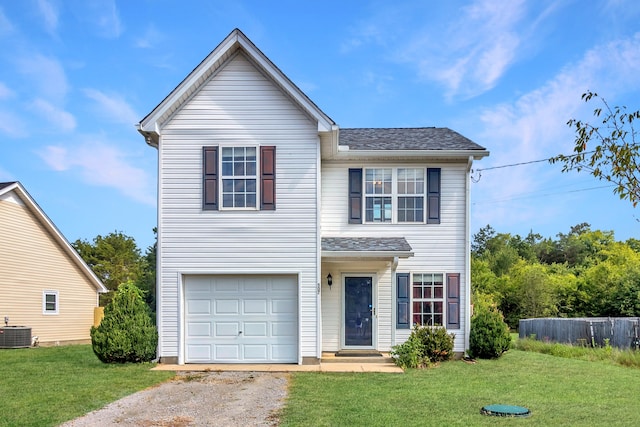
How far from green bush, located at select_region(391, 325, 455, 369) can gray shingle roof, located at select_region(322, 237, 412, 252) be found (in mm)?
2161

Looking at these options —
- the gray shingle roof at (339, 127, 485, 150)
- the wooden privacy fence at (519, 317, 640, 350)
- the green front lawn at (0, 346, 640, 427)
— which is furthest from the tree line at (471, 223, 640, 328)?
the green front lawn at (0, 346, 640, 427)

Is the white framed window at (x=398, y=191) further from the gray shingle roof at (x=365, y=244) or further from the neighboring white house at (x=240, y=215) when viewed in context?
the neighboring white house at (x=240, y=215)

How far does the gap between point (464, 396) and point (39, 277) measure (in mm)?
20125

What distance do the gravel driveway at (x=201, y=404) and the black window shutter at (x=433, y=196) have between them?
20.4 ft

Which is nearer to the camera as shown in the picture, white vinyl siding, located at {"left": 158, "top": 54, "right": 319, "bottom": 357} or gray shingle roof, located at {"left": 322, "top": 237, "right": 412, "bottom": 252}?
white vinyl siding, located at {"left": 158, "top": 54, "right": 319, "bottom": 357}

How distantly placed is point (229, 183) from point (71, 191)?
814 centimetres

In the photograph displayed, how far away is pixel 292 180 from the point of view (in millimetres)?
14516

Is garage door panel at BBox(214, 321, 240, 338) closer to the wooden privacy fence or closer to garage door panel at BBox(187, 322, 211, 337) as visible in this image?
garage door panel at BBox(187, 322, 211, 337)

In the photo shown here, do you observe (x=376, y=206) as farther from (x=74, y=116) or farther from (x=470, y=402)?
(x=74, y=116)

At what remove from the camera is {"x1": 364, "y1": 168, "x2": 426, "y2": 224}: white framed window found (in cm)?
1625

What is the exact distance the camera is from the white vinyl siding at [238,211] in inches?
568

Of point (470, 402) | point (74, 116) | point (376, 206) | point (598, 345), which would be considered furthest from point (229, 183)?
point (598, 345)

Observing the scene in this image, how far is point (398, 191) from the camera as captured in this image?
16266 mm

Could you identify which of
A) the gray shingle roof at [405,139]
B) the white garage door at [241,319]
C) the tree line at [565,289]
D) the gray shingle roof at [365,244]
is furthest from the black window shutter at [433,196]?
the tree line at [565,289]
